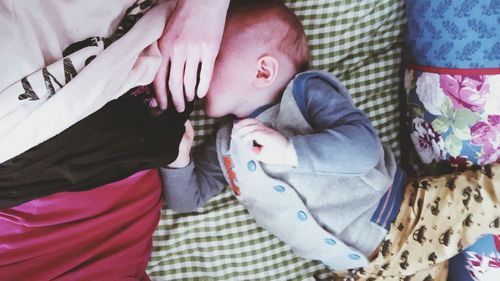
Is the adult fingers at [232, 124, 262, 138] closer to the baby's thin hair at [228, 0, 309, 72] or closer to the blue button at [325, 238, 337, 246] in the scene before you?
the baby's thin hair at [228, 0, 309, 72]

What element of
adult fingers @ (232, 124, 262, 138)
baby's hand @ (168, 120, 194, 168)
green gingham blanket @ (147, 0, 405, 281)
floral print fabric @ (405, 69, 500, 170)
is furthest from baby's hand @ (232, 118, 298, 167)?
floral print fabric @ (405, 69, 500, 170)

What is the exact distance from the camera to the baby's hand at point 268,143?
968 mm

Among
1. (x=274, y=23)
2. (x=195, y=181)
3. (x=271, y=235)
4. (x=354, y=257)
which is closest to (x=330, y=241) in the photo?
(x=354, y=257)

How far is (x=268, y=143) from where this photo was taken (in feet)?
3.17

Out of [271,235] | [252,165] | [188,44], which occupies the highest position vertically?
[188,44]

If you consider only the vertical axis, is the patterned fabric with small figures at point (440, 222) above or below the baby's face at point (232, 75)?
below

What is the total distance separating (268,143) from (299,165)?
0.07 meters

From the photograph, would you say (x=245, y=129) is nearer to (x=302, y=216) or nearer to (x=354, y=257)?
(x=302, y=216)

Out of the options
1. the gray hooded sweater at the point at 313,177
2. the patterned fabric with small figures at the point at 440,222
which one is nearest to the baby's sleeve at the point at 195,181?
the gray hooded sweater at the point at 313,177

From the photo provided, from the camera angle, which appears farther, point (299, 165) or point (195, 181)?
point (195, 181)

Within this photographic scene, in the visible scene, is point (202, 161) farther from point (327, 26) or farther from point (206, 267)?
point (327, 26)

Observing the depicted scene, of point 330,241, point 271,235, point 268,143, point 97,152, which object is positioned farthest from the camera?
point 271,235

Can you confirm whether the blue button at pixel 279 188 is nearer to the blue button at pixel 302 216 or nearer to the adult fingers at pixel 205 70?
the blue button at pixel 302 216

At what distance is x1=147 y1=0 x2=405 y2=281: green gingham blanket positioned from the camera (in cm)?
121
